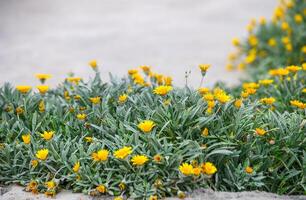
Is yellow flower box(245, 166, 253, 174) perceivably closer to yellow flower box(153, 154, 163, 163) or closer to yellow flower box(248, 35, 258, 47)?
yellow flower box(153, 154, 163, 163)

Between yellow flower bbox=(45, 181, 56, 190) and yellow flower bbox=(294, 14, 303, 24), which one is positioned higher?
yellow flower bbox=(294, 14, 303, 24)

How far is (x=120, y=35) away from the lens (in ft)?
24.0

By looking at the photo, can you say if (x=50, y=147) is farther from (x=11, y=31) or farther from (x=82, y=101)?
(x=11, y=31)

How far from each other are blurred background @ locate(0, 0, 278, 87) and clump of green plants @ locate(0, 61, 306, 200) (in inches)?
82.6

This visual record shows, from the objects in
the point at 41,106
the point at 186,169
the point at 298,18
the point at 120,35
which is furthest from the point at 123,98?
the point at 120,35

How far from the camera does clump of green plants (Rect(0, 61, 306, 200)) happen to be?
307 centimetres

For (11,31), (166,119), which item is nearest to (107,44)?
(11,31)

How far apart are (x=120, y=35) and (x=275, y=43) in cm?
212

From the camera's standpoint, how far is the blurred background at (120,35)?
6.26 metres

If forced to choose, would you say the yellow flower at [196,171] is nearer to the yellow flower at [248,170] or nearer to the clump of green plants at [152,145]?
the clump of green plants at [152,145]

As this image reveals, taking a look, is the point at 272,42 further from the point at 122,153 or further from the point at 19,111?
the point at 122,153

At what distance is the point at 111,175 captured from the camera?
3111mm

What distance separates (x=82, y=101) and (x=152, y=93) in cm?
52

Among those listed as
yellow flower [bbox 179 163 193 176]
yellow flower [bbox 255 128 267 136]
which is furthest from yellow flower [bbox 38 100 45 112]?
yellow flower [bbox 255 128 267 136]
